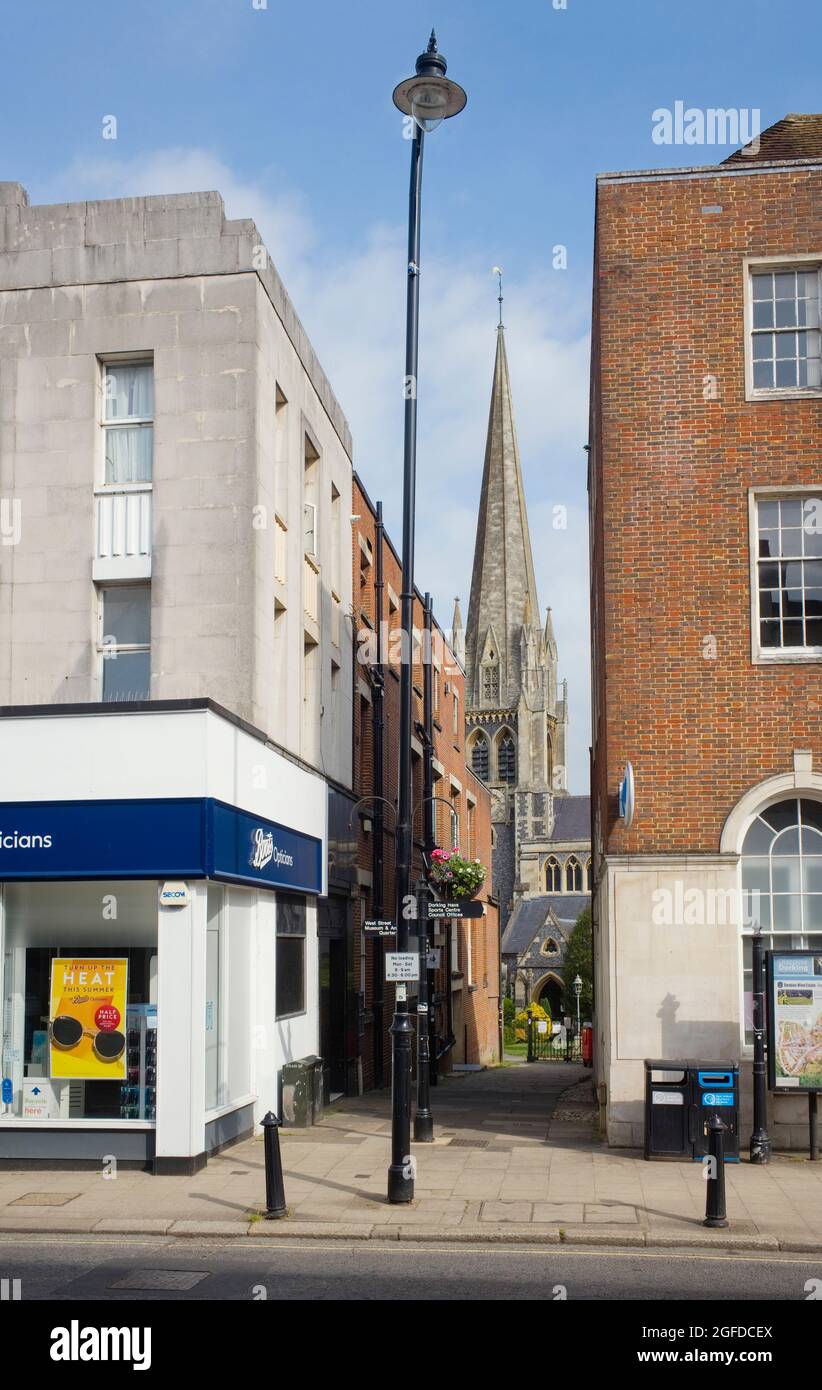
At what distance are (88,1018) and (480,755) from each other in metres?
123

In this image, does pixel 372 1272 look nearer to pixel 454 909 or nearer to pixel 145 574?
pixel 454 909

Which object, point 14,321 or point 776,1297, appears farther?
point 14,321

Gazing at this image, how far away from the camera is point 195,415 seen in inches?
730

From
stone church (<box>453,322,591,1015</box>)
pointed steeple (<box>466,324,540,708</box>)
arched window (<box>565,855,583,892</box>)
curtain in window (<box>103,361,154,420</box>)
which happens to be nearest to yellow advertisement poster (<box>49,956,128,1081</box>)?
curtain in window (<box>103,361,154,420</box>)

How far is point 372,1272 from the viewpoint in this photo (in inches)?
424

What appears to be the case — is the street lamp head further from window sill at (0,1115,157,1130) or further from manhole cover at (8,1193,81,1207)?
manhole cover at (8,1193,81,1207)

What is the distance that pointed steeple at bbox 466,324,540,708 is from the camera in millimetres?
130250

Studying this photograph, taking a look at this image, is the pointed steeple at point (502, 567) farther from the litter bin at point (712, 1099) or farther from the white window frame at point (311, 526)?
the litter bin at point (712, 1099)

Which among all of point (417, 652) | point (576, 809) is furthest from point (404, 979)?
point (576, 809)

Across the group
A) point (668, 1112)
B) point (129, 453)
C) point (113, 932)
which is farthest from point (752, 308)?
point (113, 932)

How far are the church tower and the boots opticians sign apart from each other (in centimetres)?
11689

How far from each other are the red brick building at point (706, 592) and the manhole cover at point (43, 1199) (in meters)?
6.71

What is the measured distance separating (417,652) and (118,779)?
1974 centimetres
